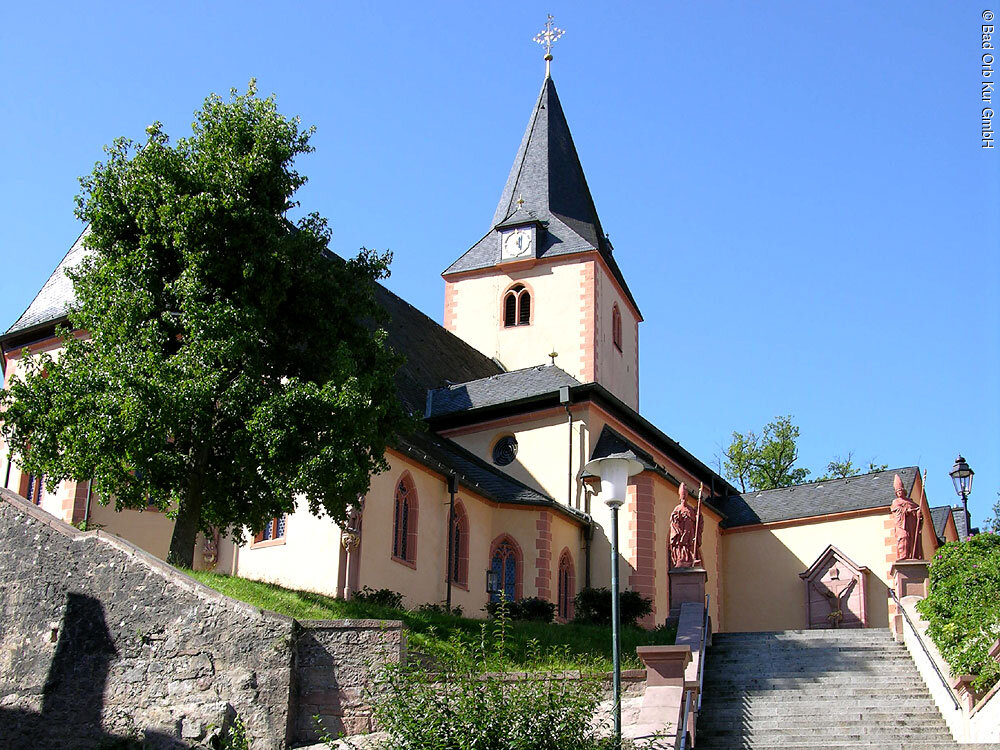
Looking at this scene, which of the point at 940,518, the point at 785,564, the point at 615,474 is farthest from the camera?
the point at 940,518

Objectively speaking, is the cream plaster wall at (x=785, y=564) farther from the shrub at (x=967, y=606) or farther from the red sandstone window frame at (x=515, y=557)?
the shrub at (x=967, y=606)

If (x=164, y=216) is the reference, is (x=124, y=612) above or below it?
below

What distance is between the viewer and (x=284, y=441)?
1803 cm

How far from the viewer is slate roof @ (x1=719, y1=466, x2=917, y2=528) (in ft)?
107

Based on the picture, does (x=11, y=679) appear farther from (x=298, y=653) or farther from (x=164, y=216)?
(x=164, y=216)

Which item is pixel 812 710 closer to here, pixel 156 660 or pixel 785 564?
pixel 156 660

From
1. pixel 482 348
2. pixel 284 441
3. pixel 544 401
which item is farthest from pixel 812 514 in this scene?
pixel 284 441

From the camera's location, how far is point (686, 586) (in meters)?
23.0

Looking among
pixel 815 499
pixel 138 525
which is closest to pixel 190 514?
pixel 138 525

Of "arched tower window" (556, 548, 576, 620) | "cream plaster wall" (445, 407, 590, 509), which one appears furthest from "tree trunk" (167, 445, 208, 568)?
"cream plaster wall" (445, 407, 590, 509)

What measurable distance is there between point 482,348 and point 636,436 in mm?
8858

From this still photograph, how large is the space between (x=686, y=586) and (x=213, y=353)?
981 cm

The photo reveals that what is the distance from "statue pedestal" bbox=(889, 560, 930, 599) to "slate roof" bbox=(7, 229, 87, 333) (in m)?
16.8

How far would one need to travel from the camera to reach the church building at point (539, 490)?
2377cm
